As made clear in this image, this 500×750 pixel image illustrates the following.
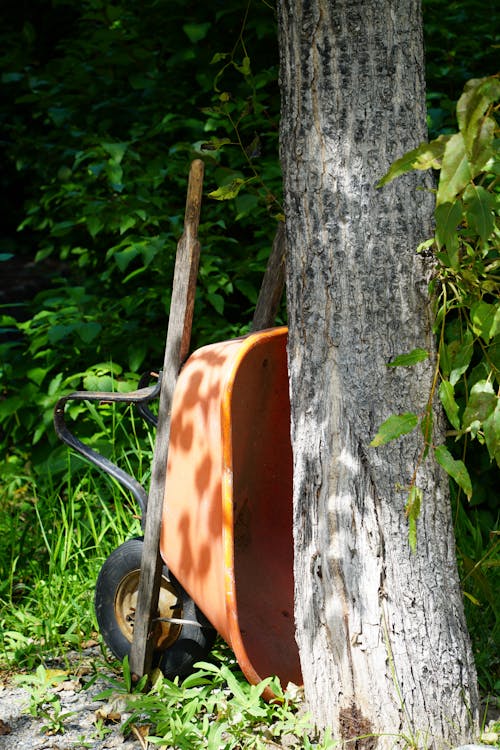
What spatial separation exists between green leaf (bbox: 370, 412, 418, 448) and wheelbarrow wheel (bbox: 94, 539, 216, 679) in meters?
0.98

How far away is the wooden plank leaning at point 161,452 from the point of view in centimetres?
235

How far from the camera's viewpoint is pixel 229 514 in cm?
212

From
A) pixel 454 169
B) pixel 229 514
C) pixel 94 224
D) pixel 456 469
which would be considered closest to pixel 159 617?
pixel 229 514

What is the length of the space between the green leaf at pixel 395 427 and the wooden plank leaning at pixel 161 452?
753mm

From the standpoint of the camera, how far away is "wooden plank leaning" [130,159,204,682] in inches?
92.6

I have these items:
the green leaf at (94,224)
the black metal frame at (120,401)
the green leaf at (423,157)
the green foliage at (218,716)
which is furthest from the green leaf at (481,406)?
the green leaf at (94,224)

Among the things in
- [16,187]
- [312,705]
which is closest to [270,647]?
[312,705]

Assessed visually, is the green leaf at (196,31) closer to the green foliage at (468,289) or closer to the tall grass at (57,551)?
the tall grass at (57,551)

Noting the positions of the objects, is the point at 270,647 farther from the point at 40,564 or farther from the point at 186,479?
the point at 40,564

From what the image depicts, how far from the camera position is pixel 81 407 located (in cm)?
383

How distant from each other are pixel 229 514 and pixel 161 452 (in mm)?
388

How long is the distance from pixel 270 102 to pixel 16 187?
11.2 ft

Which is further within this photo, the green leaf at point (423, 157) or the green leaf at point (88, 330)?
the green leaf at point (88, 330)

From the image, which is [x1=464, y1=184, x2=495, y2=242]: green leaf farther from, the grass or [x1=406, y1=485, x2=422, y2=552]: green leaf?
the grass
